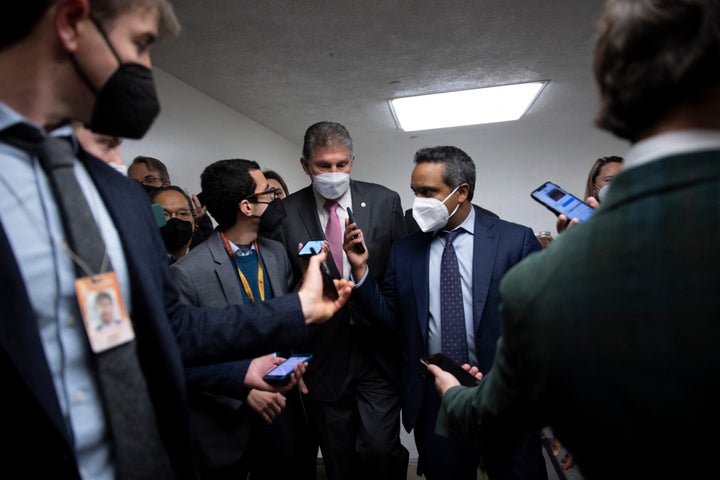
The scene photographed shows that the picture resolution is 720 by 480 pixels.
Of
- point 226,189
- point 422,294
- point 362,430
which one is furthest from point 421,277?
point 226,189

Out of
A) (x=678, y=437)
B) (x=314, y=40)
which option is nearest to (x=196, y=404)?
(x=678, y=437)

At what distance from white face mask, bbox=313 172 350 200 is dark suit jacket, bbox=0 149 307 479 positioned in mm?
1239

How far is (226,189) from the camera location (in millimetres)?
2057

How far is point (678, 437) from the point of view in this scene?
522 mm

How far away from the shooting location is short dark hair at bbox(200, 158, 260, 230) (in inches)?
80.5

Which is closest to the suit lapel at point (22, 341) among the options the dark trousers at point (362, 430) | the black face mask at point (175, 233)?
the dark trousers at point (362, 430)

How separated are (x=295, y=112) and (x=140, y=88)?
4491 millimetres

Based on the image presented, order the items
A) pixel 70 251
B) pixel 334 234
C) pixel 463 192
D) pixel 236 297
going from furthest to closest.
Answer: pixel 334 234 → pixel 463 192 → pixel 236 297 → pixel 70 251

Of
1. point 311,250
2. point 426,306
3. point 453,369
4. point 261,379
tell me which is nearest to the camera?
point 453,369

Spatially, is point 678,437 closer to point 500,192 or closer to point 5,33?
point 5,33

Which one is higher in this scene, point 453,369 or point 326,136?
point 326,136

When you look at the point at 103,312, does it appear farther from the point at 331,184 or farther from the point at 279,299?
the point at 331,184

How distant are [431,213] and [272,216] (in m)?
0.86

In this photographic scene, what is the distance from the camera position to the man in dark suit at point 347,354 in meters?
2.19
